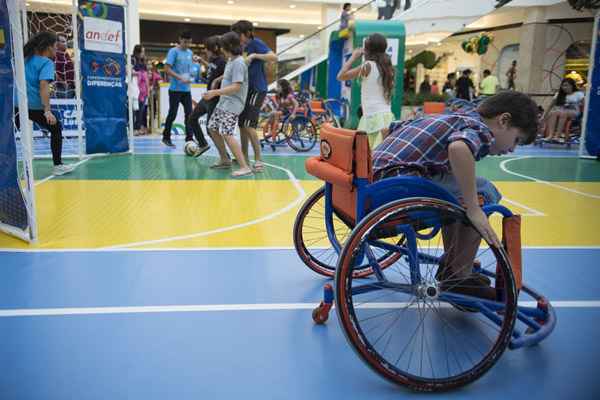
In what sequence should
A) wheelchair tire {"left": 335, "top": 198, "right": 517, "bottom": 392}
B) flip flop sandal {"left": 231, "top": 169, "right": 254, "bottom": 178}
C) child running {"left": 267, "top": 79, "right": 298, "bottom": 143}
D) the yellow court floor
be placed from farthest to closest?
child running {"left": 267, "top": 79, "right": 298, "bottom": 143} → flip flop sandal {"left": 231, "top": 169, "right": 254, "bottom": 178} → the yellow court floor → wheelchair tire {"left": 335, "top": 198, "right": 517, "bottom": 392}

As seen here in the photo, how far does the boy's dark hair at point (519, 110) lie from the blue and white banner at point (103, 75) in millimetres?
6635

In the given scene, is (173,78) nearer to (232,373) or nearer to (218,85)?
(218,85)

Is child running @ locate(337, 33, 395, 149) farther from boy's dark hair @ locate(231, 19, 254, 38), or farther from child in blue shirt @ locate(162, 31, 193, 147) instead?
child in blue shirt @ locate(162, 31, 193, 147)

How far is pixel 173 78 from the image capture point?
28.0 feet

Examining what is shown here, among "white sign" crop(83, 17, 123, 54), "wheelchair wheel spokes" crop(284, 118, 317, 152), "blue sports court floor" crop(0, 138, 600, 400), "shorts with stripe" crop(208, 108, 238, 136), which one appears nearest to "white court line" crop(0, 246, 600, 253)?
"blue sports court floor" crop(0, 138, 600, 400)

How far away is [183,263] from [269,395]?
5.03 ft

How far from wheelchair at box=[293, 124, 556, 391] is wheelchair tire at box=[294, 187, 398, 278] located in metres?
0.35

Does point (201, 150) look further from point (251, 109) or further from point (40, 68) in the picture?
point (40, 68)

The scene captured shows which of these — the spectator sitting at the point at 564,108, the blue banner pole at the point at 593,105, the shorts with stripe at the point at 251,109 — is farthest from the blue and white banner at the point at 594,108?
the shorts with stripe at the point at 251,109

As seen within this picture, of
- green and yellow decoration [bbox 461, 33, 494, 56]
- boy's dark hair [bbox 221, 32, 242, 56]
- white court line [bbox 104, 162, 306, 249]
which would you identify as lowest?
white court line [bbox 104, 162, 306, 249]

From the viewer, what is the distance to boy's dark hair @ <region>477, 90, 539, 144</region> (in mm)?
2082

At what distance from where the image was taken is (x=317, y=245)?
3.73 m

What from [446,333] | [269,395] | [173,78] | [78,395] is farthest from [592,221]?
[173,78]

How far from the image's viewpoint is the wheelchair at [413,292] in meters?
1.87
